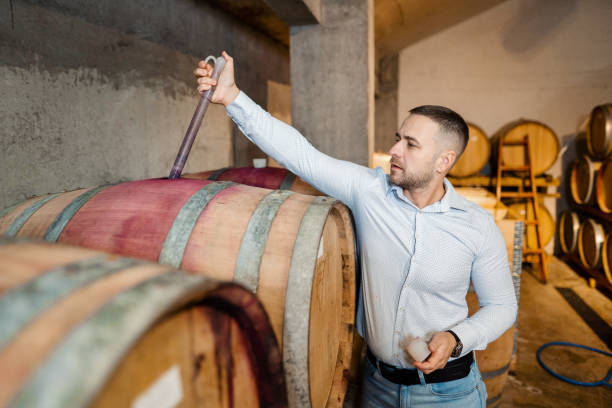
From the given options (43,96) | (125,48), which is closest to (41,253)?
(43,96)

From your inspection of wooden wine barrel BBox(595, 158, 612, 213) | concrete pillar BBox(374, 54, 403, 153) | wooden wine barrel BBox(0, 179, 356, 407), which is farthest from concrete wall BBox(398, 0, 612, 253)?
wooden wine barrel BBox(0, 179, 356, 407)

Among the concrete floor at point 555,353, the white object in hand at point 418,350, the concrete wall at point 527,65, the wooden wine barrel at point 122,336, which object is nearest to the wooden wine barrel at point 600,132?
the concrete wall at point 527,65

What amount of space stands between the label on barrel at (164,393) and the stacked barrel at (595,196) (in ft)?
18.5

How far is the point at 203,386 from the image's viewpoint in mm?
663

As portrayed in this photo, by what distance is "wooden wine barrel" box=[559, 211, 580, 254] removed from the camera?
583 cm

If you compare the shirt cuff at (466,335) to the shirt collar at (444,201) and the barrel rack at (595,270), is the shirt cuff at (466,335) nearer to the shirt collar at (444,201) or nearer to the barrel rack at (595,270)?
the shirt collar at (444,201)

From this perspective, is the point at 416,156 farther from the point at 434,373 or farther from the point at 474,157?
the point at 474,157

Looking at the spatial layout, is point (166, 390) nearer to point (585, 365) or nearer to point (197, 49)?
point (197, 49)

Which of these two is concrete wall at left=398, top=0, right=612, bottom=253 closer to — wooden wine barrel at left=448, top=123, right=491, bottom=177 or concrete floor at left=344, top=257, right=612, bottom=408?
wooden wine barrel at left=448, top=123, right=491, bottom=177

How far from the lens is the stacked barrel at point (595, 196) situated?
4.65 meters

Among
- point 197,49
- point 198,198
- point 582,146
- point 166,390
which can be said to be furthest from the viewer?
point 582,146

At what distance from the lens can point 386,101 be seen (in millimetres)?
7625

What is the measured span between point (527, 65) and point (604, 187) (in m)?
3.19

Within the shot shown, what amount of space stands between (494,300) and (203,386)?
4.50 feet
